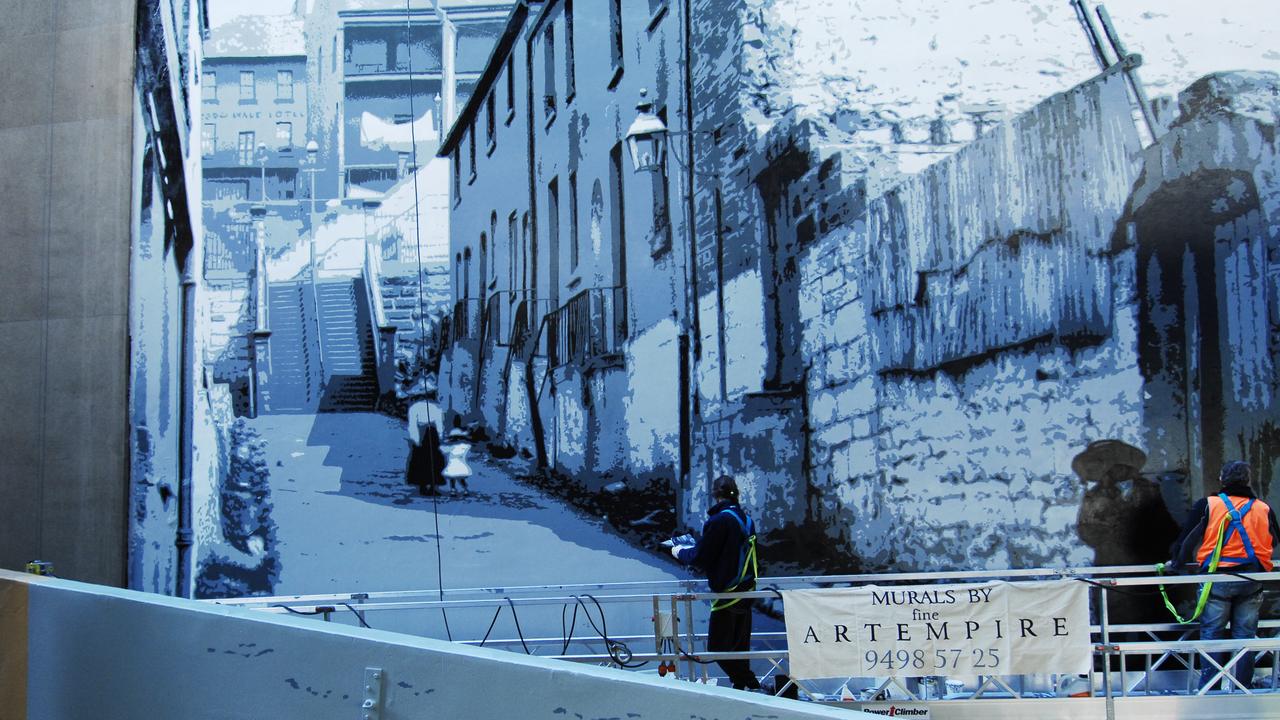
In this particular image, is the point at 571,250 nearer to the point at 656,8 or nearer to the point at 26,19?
the point at 656,8

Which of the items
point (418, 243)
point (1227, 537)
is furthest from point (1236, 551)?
point (418, 243)

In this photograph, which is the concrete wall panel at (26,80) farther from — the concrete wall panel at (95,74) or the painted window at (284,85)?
the painted window at (284,85)

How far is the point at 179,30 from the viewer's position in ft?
34.4

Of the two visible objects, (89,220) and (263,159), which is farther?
(263,159)

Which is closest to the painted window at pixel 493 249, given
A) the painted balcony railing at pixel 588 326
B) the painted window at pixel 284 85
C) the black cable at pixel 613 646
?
the painted balcony railing at pixel 588 326

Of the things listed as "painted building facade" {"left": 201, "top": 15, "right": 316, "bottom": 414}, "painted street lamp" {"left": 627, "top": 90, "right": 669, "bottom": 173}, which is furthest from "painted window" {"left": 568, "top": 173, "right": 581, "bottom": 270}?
"painted building facade" {"left": 201, "top": 15, "right": 316, "bottom": 414}

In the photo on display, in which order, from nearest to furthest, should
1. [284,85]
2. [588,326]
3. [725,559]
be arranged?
[725,559] → [588,326] → [284,85]

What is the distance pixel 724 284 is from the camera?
32.6 ft

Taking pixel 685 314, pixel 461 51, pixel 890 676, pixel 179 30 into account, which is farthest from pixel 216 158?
pixel 890 676

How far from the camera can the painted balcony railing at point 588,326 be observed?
33.2 feet

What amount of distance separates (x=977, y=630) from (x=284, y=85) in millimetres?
7658

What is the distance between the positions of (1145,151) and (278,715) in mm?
8417

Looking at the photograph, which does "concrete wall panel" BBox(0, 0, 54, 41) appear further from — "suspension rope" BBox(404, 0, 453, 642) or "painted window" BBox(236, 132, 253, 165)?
"suspension rope" BBox(404, 0, 453, 642)

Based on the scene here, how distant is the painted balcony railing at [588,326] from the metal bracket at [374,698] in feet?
21.3
